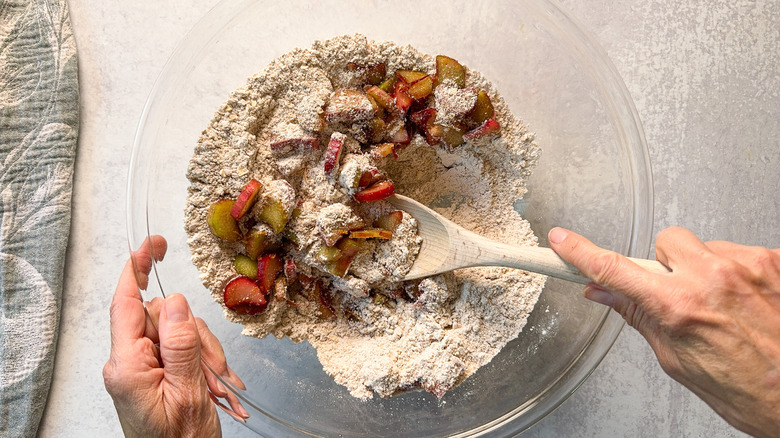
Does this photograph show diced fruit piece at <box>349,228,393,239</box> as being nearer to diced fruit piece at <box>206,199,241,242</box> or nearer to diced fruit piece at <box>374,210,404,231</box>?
diced fruit piece at <box>374,210,404,231</box>

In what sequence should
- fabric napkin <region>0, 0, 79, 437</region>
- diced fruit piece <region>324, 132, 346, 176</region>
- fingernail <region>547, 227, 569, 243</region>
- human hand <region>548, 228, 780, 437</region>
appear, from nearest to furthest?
human hand <region>548, 228, 780, 437</region>
fingernail <region>547, 227, 569, 243</region>
diced fruit piece <region>324, 132, 346, 176</region>
fabric napkin <region>0, 0, 79, 437</region>

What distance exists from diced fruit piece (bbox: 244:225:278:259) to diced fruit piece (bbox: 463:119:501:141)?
0.64m

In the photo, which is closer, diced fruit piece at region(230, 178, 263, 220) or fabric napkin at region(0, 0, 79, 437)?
diced fruit piece at region(230, 178, 263, 220)

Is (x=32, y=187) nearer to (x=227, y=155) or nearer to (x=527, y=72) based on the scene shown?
(x=227, y=155)

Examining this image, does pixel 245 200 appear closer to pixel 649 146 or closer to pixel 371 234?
pixel 371 234

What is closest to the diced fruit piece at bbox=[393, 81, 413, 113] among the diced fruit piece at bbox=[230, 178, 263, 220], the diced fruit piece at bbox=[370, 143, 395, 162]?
the diced fruit piece at bbox=[370, 143, 395, 162]

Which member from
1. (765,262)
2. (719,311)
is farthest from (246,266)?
(765,262)

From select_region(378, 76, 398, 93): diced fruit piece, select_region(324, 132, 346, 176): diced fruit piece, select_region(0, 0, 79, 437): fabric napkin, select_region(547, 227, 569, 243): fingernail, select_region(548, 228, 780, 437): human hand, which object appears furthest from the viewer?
select_region(0, 0, 79, 437): fabric napkin

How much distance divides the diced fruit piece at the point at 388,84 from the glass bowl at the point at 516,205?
0.17m

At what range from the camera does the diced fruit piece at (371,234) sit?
1.39 meters

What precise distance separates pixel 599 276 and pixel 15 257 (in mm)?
1796

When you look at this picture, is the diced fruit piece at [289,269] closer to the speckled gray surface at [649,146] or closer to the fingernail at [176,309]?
the fingernail at [176,309]

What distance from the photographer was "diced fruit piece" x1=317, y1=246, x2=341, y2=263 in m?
1.38

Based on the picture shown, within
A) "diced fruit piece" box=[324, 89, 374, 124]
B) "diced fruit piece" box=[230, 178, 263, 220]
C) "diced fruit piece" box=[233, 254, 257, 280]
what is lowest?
"diced fruit piece" box=[233, 254, 257, 280]
